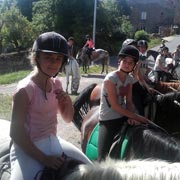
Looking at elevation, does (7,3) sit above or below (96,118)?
above

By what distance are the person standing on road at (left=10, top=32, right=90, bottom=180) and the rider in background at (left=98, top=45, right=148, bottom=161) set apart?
4.35 ft

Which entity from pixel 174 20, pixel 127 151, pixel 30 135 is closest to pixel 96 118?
pixel 127 151

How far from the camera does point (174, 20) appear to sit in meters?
68.2

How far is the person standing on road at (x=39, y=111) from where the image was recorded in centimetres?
253

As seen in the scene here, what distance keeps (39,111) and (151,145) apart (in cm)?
146

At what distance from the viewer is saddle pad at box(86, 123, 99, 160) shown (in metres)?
4.64

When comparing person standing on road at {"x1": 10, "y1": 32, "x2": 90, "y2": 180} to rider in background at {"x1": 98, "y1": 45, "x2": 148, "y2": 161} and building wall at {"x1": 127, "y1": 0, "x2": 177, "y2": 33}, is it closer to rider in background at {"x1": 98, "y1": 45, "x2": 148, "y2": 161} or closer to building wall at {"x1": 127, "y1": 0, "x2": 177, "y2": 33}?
rider in background at {"x1": 98, "y1": 45, "x2": 148, "y2": 161}

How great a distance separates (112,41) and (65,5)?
18.4 feet

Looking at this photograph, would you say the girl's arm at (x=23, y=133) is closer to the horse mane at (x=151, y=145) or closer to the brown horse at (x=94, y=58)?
the horse mane at (x=151, y=145)

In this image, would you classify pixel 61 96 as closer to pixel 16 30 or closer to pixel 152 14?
pixel 16 30

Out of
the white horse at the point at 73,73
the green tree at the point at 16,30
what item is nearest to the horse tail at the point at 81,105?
the white horse at the point at 73,73

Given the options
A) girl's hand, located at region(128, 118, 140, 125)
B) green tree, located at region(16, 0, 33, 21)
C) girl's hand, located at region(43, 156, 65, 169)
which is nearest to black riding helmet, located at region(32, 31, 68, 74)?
girl's hand, located at region(43, 156, 65, 169)

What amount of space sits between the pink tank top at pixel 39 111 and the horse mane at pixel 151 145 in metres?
1.17

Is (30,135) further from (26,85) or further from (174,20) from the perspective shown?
(174,20)
